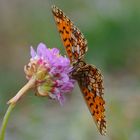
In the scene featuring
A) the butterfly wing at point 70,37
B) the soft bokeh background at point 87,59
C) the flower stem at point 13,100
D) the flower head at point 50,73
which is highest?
the soft bokeh background at point 87,59

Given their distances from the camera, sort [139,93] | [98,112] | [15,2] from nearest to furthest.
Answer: [98,112] < [139,93] < [15,2]

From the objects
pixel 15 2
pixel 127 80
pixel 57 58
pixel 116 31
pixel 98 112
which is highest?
pixel 15 2

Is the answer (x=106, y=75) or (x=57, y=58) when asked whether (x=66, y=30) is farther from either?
(x=106, y=75)

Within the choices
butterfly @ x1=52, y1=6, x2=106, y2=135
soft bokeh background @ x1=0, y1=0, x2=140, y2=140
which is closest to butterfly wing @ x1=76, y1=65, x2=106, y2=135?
butterfly @ x1=52, y1=6, x2=106, y2=135

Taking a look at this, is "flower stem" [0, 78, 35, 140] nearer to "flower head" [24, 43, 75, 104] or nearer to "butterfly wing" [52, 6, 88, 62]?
"flower head" [24, 43, 75, 104]

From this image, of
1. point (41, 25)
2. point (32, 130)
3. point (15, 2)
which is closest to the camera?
point (32, 130)

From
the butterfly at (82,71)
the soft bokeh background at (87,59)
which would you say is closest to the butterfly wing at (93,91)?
the butterfly at (82,71)

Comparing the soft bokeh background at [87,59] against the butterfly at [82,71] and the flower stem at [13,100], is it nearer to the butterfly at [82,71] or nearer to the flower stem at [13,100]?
the butterfly at [82,71]

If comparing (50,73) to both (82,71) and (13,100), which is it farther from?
(13,100)

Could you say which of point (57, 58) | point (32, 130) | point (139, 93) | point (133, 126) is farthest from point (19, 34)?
point (57, 58)
